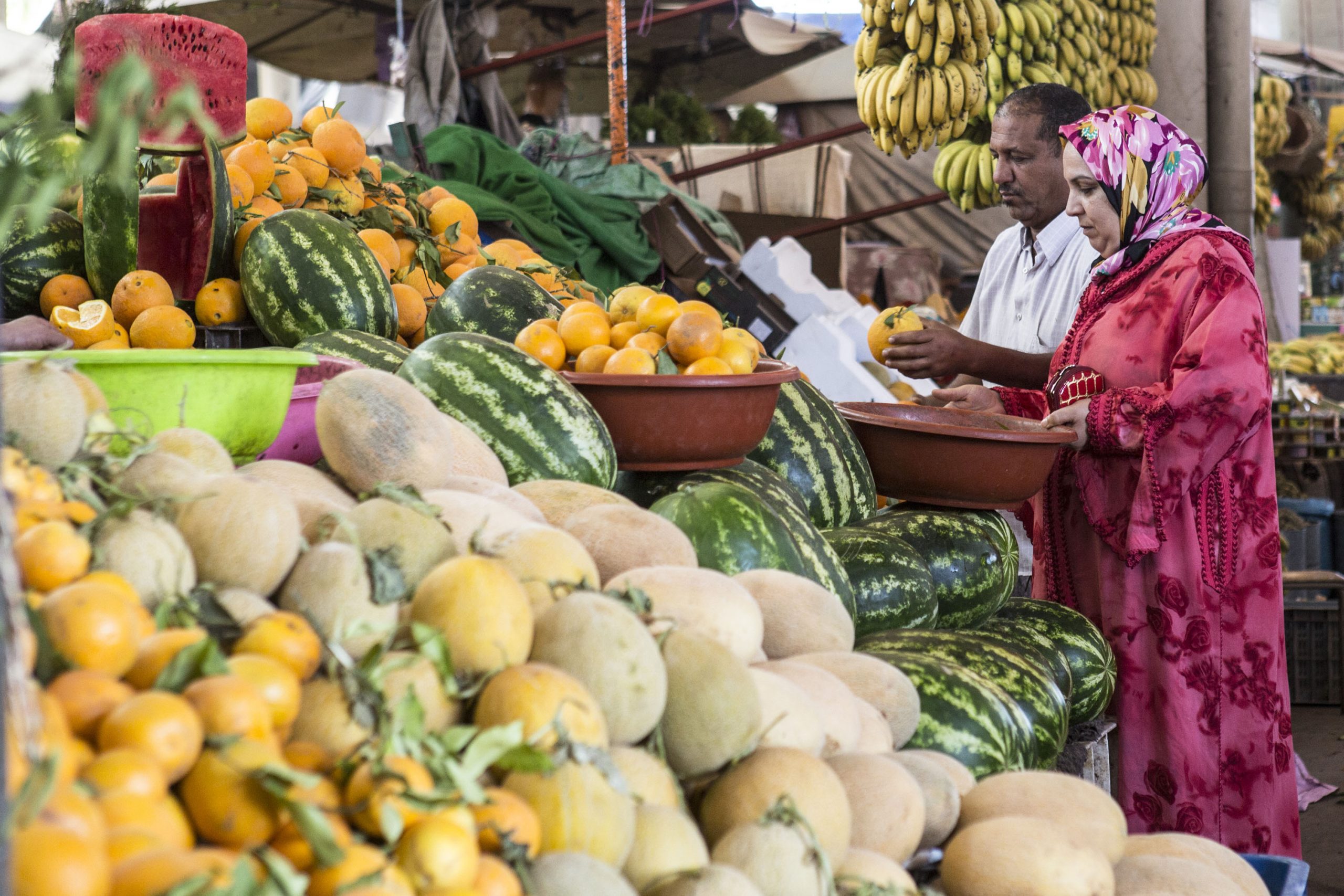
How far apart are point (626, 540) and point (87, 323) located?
156 cm

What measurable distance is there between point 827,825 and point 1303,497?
7757 mm

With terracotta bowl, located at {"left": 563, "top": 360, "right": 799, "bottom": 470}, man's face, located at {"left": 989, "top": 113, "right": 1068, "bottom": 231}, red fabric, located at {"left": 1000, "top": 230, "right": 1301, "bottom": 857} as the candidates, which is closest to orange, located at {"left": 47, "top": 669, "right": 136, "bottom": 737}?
terracotta bowl, located at {"left": 563, "top": 360, "right": 799, "bottom": 470}

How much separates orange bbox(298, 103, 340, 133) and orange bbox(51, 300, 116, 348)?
4.21 ft

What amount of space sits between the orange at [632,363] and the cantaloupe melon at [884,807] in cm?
97

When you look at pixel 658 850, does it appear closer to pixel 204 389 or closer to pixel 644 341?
pixel 204 389

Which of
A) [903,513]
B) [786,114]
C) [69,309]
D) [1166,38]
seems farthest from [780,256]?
[786,114]

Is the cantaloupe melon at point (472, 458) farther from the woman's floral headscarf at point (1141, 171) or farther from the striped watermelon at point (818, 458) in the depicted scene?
the woman's floral headscarf at point (1141, 171)

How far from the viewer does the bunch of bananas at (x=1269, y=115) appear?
10.5 metres

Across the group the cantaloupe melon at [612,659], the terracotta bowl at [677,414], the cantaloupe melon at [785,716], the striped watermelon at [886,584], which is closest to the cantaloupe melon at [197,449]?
the cantaloupe melon at [612,659]

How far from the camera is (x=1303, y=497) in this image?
7.82 metres

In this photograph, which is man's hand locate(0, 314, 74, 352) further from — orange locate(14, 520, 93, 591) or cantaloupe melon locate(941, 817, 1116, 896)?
cantaloupe melon locate(941, 817, 1116, 896)

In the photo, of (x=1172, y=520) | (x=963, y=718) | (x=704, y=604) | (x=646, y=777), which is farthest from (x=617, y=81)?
(x=646, y=777)

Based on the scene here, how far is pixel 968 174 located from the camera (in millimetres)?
5043

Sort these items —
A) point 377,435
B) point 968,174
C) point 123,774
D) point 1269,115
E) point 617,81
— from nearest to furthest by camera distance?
1. point 123,774
2. point 377,435
3. point 968,174
4. point 617,81
5. point 1269,115
